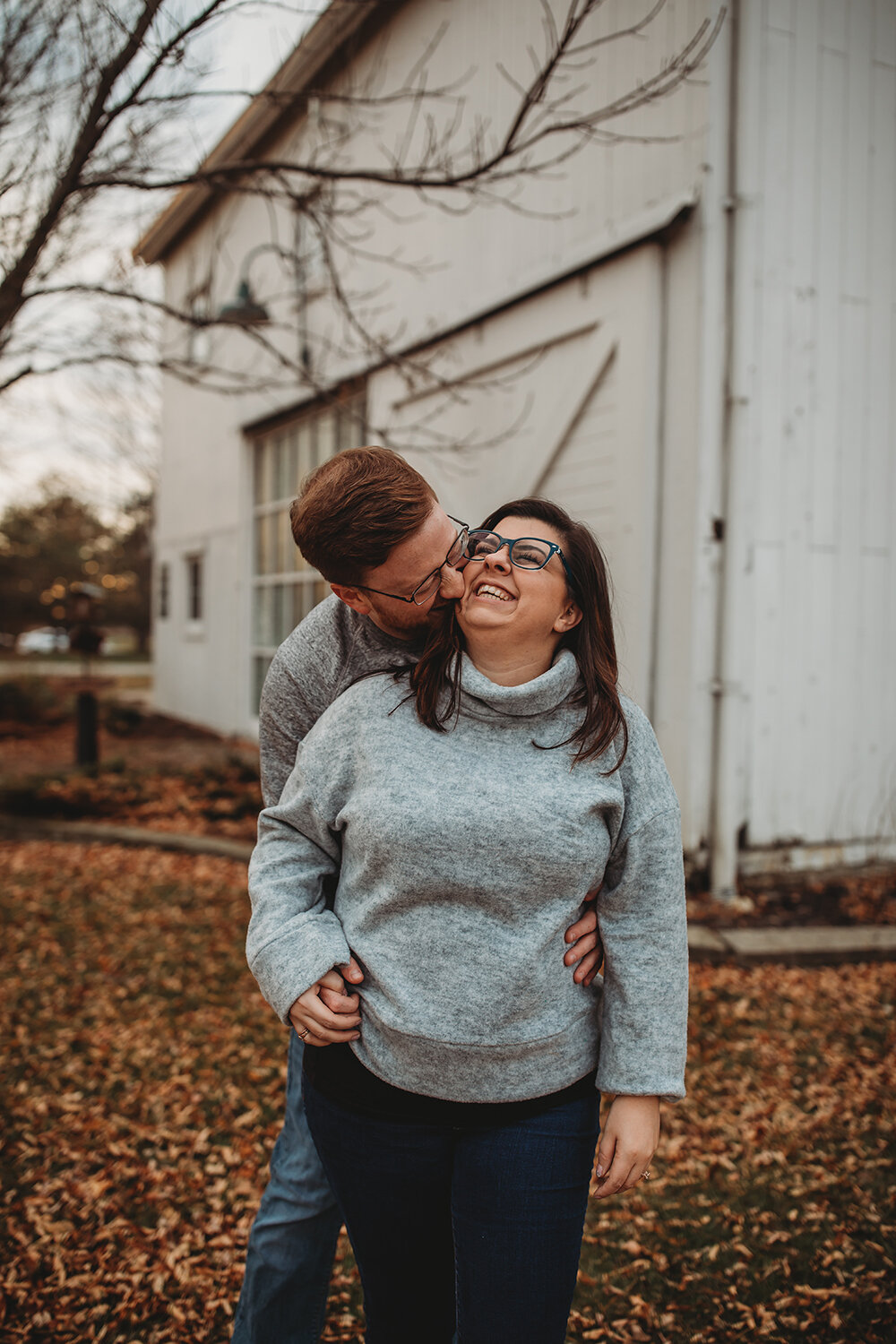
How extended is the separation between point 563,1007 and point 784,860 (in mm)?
3759

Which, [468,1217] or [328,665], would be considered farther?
[328,665]

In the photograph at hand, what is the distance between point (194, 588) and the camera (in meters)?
12.2

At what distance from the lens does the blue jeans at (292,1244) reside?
1.62 m

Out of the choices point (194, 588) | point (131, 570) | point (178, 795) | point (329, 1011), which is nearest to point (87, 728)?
point (178, 795)

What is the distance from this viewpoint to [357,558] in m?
1.29

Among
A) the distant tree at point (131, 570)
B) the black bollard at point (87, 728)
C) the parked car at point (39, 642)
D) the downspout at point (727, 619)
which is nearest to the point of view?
the downspout at point (727, 619)

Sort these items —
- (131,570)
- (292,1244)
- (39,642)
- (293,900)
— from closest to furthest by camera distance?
1. (293,900)
2. (292,1244)
3. (131,570)
4. (39,642)

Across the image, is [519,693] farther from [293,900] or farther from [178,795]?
[178,795]

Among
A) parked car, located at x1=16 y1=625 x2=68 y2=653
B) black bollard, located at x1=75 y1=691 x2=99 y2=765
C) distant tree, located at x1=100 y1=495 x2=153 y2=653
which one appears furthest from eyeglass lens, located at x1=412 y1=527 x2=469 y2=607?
parked car, located at x1=16 y1=625 x2=68 y2=653

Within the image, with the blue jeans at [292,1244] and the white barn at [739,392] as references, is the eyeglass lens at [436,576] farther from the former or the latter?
the white barn at [739,392]

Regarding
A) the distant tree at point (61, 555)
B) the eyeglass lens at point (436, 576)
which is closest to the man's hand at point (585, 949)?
the eyeglass lens at point (436, 576)

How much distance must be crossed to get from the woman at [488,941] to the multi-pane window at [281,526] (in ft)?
23.1

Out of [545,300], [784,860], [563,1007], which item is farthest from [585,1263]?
[545,300]

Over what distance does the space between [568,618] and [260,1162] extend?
202cm
